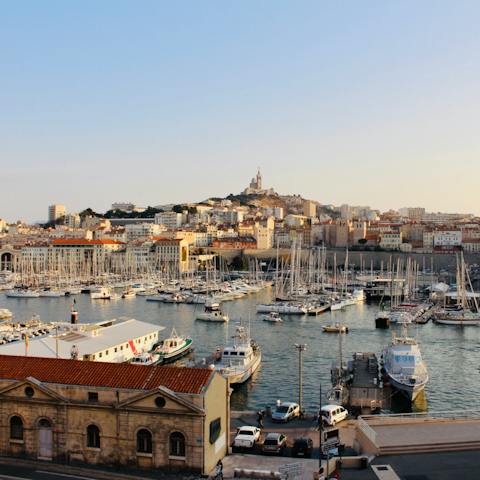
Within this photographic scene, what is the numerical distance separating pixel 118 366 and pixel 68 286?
43093 millimetres

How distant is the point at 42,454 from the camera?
10.7m

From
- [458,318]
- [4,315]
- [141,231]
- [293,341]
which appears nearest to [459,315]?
[458,318]

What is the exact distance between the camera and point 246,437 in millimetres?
11586

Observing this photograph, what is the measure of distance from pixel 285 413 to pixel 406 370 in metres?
6.33

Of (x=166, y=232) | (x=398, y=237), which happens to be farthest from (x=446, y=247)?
(x=166, y=232)

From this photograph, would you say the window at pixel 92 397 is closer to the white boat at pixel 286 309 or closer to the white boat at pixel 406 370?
the white boat at pixel 406 370

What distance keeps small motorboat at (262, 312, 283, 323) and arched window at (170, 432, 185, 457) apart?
24.0 meters

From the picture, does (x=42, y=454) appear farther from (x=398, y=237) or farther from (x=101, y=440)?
(x=398, y=237)

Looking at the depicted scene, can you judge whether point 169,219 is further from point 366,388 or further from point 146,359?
point 366,388

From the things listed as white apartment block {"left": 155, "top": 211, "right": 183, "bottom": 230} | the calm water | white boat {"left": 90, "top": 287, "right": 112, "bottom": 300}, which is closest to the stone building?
the calm water

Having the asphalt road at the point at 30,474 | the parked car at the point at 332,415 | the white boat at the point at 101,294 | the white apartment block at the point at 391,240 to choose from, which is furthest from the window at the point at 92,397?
the white apartment block at the point at 391,240

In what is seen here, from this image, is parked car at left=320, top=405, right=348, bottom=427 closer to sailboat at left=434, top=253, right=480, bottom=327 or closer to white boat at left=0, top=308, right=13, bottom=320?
sailboat at left=434, top=253, right=480, bottom=327

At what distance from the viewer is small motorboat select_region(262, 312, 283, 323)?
34.0 meters

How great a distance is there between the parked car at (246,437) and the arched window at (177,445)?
5.09ft
